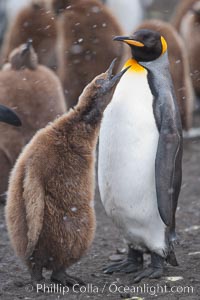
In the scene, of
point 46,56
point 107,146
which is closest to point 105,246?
point 107,146

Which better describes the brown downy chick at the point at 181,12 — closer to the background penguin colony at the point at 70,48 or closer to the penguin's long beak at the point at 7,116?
the background penguin colony at the point at 70,48

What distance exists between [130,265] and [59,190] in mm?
732

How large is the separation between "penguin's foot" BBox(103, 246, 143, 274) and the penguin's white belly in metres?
0.18

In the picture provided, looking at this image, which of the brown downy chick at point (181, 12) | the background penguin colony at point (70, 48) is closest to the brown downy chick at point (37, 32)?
the background penguin colony at point (70, 48)

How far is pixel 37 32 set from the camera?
7.94 metres

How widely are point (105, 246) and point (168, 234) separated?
0.89 meters

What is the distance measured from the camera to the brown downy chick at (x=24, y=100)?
598 cm

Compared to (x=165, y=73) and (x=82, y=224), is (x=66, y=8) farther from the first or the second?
(x=82, y=224)

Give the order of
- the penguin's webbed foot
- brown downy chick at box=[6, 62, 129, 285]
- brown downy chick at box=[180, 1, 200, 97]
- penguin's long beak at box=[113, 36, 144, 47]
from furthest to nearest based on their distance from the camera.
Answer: brown downy chick at box=[180, 1, 200, 97]
the penguin's webbed foot
penguin's long beak at box=[113, 36, 144, 47]
brown downy chick at box=[6, 62, 129, 285]

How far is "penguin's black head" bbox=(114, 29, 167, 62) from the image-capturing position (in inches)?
172

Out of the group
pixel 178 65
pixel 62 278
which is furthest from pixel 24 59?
pixel 62 278

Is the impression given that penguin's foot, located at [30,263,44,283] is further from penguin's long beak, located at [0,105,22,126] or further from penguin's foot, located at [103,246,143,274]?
penguin's long beak, located at [0,105,22,126]

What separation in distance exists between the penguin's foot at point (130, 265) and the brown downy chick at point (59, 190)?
15.7 inches

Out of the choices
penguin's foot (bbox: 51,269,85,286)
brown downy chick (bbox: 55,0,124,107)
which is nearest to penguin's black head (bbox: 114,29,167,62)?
penguin's foot (bbox: 51,269,85,286)
